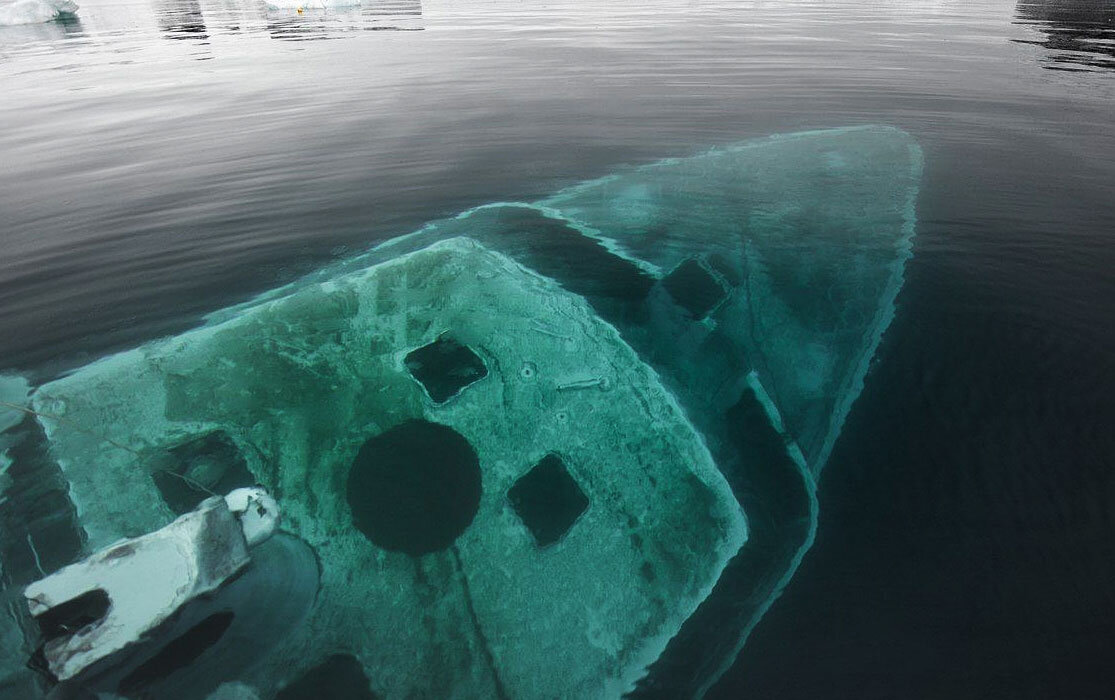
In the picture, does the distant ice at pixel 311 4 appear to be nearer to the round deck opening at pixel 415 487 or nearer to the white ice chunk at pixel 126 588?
the round deck opening at pixel 415 487

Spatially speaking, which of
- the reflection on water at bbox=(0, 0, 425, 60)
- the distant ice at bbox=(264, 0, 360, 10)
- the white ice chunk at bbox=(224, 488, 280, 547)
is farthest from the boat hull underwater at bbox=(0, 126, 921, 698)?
the distant ice at bbox=(264, 0, 360, 10)

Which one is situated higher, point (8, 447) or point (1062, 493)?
point (8, 447)

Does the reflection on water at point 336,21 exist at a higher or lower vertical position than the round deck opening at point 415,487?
higher

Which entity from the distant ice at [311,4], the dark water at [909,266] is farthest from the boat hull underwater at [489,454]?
the distant ice at [311,4]

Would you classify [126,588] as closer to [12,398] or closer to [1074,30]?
[12,398]

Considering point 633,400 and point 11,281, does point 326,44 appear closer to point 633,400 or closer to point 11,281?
point 11,281

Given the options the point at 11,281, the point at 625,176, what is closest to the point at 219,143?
the point at 11,281
